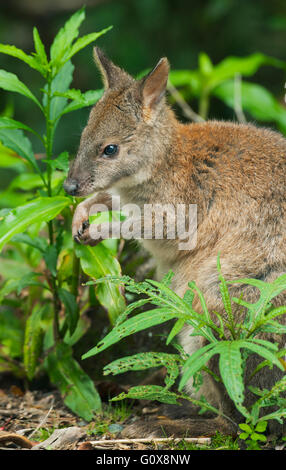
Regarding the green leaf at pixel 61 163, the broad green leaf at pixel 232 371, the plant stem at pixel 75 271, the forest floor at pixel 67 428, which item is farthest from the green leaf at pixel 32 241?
the broad green leaf at pixel 232 371

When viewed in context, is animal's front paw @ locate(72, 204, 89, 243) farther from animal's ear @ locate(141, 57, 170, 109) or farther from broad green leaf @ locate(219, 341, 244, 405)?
broad green leaf @ locate(219, 341, 244, 405)

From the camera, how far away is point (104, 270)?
4.39 metres

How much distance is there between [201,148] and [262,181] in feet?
2.08

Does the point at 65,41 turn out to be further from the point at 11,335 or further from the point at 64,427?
the point at 64,427

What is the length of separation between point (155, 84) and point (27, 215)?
151 cm

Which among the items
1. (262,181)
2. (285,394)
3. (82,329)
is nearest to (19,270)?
(82,329)

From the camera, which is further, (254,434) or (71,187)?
(71,187)

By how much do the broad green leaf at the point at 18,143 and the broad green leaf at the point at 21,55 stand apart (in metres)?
0.56

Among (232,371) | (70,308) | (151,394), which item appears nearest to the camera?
(232,371)

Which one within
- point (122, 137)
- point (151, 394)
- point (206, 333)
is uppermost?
point (122, 137)

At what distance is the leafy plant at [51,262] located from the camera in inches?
171

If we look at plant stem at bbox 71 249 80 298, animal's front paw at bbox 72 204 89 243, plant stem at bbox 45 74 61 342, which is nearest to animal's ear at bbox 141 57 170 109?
plant stem at bbox 45 74 61 342

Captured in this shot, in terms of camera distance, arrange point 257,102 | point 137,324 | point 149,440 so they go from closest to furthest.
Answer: point 137,324 < point 149,440 < point 257,102

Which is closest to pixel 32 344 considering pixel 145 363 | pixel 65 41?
pixel 145 363
